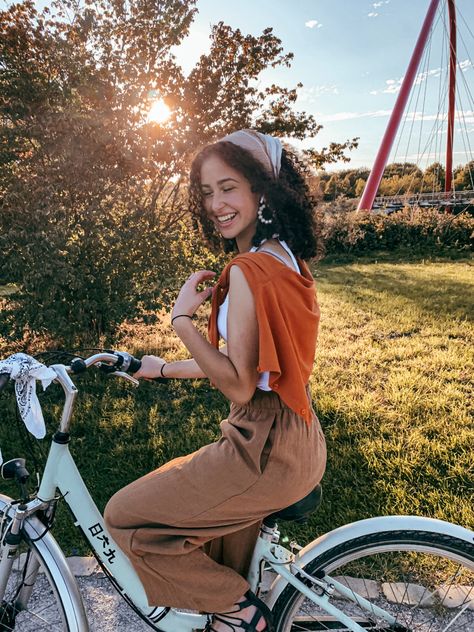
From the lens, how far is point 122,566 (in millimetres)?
1575

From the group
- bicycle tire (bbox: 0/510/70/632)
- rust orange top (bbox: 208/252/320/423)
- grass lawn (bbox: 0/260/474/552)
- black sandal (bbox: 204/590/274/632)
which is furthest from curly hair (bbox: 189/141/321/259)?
grass lawn (bbox: 0/260/474/552)

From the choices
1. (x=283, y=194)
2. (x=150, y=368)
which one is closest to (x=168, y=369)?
(x=150, y=368)

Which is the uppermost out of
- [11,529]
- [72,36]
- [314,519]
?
[72,36]

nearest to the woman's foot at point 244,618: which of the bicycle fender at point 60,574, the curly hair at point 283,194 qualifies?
the bicycle fender at point 60,574

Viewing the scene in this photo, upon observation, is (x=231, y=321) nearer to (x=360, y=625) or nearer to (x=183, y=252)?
(x=360, y=625)

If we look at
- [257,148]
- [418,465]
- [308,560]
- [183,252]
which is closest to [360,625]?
[308,560]

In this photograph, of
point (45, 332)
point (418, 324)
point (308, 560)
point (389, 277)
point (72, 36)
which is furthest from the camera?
point (389, 277)

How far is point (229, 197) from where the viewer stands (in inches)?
59.8

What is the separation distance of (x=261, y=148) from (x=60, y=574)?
151 centimetres

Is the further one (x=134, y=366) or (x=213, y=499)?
(x=134, y=366)

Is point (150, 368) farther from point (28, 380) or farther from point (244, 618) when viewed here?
point (244, 618)

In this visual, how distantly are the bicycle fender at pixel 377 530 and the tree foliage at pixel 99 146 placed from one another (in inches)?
122

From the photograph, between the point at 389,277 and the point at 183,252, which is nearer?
the point at 183,252

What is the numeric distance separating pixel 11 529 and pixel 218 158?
53.9 inches
